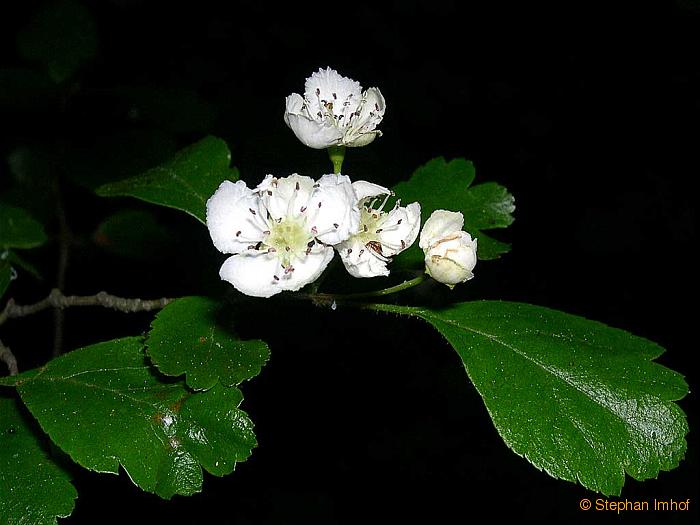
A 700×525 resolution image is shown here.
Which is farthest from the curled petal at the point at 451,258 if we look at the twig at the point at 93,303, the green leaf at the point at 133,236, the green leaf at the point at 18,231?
the green leaf at the point at 133,236

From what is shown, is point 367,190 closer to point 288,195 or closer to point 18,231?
point 288,195

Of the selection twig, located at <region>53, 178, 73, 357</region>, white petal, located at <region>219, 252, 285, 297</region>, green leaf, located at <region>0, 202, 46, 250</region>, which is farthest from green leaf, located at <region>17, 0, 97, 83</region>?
white petal, located at <region>219, 252, 285, 297</region>

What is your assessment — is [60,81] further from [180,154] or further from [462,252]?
[462,252]

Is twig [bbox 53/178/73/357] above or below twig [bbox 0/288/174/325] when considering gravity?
below

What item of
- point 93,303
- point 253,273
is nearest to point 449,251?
point 253,273

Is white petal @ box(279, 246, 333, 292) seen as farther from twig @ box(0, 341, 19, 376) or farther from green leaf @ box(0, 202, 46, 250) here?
green leaf @ box(0, 202, 46, 250)
